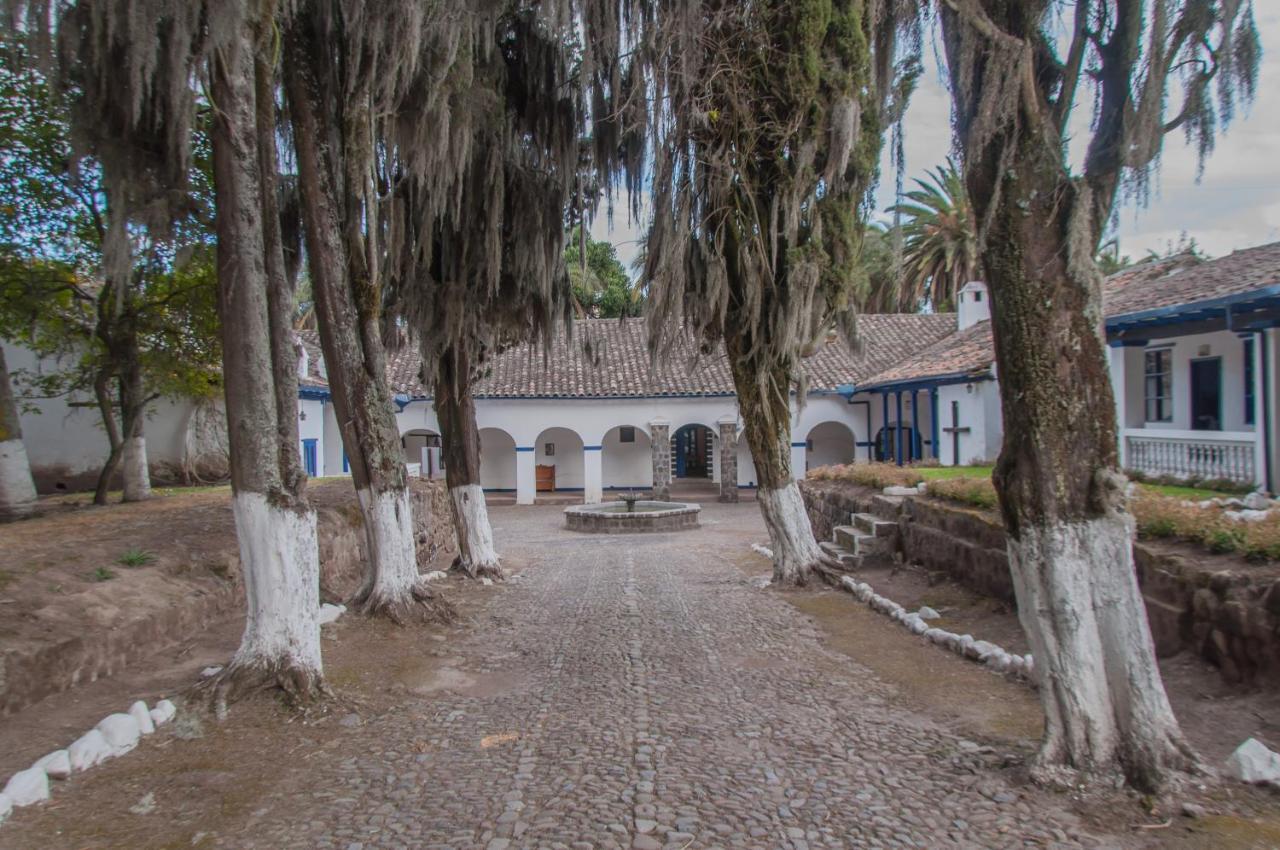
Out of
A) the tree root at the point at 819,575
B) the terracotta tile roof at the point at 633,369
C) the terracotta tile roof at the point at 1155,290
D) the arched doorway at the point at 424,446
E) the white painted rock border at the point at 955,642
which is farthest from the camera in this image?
the terracotta tile roof at the point at 633,369

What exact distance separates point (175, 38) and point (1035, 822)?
6351 millimetres

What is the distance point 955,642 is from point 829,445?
19.8 meters

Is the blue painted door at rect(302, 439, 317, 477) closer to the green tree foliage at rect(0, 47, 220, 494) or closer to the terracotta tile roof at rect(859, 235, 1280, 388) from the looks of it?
the green tree foliage at rect(0, 47, 220, 494)

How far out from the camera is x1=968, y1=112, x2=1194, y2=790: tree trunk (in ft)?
11.7

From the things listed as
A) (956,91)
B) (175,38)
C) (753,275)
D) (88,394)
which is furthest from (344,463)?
(956,91)

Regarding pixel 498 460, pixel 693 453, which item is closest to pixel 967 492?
pixel 498 460

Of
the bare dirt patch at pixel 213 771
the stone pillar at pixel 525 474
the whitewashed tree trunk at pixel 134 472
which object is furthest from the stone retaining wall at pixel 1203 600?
the stone pillar at pixel 525 474

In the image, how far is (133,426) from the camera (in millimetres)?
11664

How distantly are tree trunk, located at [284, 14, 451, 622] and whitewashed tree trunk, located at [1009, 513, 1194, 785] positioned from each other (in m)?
5.64

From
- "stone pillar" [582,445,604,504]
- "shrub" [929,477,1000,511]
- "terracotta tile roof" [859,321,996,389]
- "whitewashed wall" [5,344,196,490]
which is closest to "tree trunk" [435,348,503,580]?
"shrub" [929,477,1000,511]

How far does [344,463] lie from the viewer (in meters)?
23.1

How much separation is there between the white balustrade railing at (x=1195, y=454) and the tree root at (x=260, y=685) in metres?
9.83

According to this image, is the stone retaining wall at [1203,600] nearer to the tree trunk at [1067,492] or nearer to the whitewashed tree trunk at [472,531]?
the tree trunk at [1067,492]

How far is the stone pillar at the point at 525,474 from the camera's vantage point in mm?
23641
